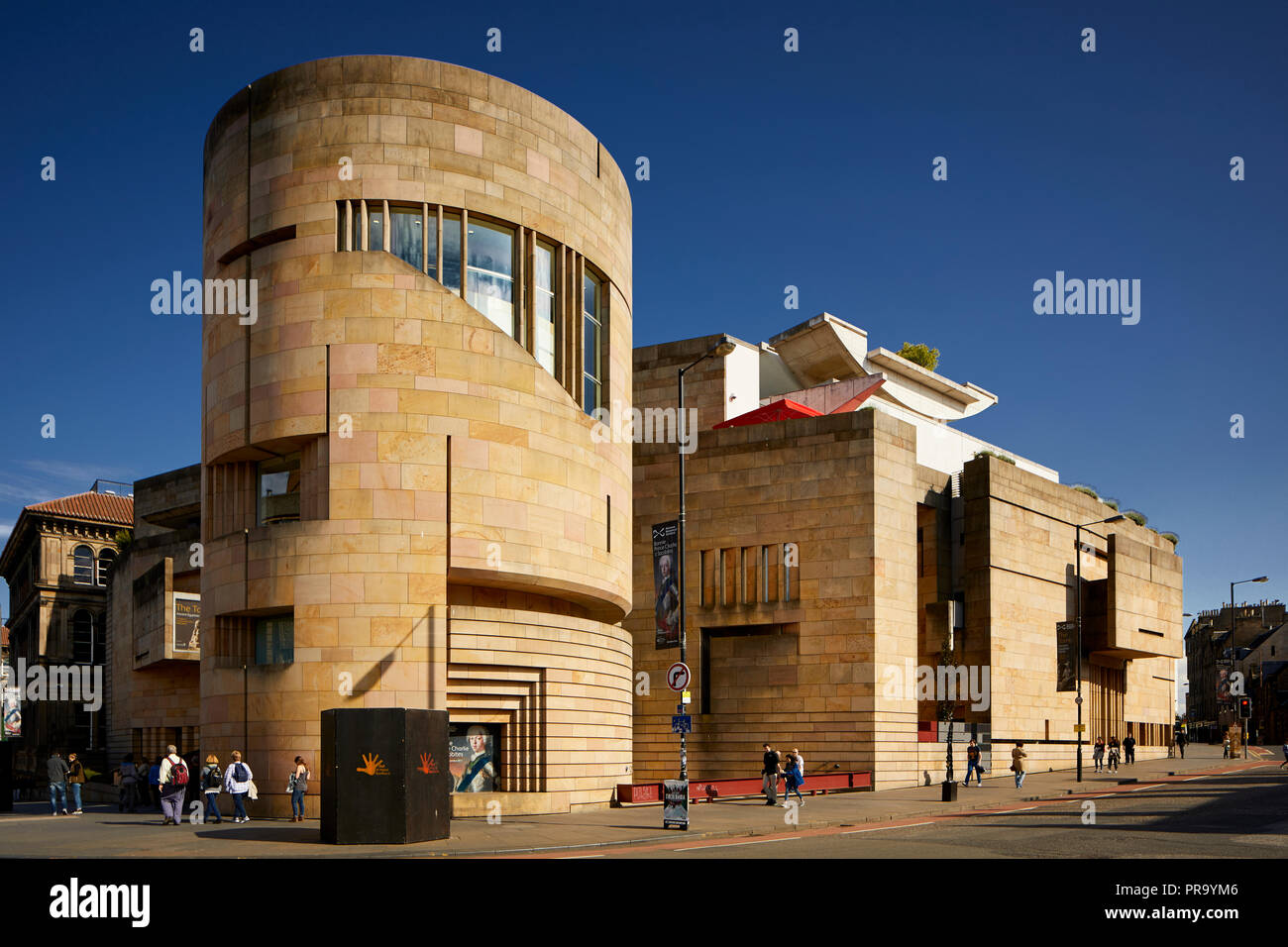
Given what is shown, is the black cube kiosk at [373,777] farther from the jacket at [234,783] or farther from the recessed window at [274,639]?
the recessed window at [274,639]

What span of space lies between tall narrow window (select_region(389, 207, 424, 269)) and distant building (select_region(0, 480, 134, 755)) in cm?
6214

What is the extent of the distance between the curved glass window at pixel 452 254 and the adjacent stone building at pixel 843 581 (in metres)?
13.8

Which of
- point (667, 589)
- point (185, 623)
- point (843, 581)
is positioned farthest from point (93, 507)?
point (667, 589)

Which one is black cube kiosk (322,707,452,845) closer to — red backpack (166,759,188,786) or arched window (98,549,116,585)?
red backpack (166,759,188,786)

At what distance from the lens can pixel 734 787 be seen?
36812 millimetres

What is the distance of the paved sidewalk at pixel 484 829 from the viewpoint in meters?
21.2

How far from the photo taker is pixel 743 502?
46781 millimetres

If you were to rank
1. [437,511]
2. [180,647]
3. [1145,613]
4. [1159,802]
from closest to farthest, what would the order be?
[437,511] → [1159,802] → [180,647] → [1145,613]

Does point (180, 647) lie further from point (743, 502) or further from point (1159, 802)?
point (1159, 802)

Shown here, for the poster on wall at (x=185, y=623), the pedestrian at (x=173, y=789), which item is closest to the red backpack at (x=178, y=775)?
the pedestrian at (x=173, y=789)

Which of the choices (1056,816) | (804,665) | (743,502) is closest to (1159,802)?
(1056,816)

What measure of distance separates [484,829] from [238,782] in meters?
5.82

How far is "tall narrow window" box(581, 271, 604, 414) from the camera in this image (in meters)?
34.7

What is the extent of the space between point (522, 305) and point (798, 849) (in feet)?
53.0
